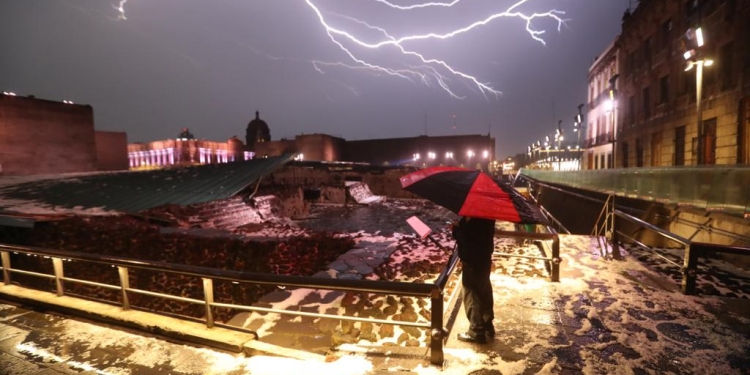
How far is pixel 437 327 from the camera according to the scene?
3.24 metres

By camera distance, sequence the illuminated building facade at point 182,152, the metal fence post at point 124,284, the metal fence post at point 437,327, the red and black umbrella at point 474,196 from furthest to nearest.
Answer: the illuminated building facade at point 182,152 < the metal fence post at point 124,284 < the metal fence post at point 437,327 < the red and black umbrella at point 474,196

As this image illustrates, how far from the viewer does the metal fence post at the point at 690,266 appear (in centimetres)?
496

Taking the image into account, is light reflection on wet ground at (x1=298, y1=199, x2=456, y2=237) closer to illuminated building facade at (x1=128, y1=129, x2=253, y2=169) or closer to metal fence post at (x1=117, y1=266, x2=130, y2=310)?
metal fence post at (x1=117, y1=266, x2=130, y2=310)

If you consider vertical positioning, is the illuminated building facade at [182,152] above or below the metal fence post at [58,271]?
above

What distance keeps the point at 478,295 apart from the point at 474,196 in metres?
1.29

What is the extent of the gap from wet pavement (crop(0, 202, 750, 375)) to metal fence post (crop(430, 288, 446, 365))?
110 mm

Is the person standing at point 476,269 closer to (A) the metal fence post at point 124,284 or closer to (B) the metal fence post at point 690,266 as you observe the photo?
(B) the metal fence post at point 690,266

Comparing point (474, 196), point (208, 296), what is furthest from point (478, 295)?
point (208, 296)

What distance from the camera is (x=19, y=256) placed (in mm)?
11469

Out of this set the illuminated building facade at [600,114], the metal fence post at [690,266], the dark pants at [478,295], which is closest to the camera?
the dark pants at [478,295]

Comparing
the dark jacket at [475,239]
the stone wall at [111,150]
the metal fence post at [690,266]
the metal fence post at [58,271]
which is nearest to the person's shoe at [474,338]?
the dark jacket at [475,239]

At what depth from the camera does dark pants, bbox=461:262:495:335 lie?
3.63 meters

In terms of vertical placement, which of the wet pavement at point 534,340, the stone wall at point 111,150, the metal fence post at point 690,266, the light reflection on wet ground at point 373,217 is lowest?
the light reflection on wet ground at point 373,217

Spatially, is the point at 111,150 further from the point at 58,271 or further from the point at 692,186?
the point at 692,186
